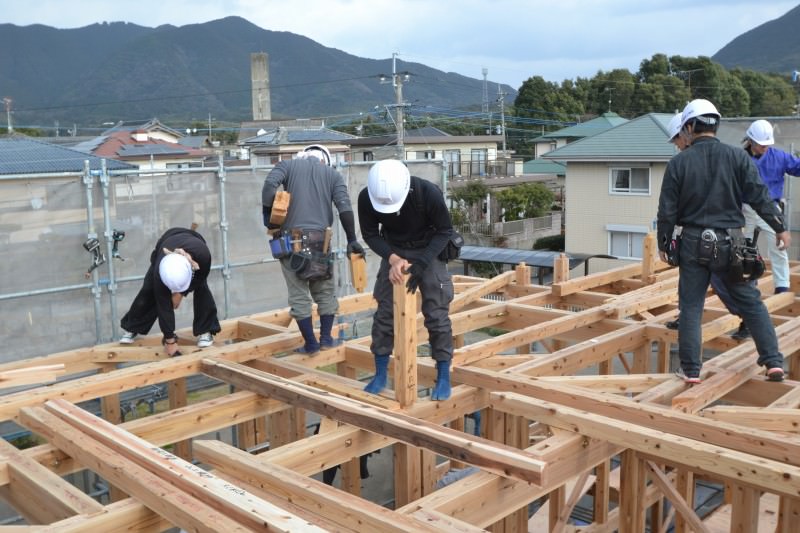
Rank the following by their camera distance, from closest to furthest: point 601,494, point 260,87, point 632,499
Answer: point 632,499
point 601,494
point 260,87

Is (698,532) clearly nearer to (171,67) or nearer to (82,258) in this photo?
(82,258)

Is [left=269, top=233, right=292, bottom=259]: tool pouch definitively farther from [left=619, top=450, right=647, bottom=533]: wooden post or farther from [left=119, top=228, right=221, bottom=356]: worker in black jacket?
[left=619, top=450, right=647, bottom=533]: wooden post

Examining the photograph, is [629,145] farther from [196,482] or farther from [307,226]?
[196,482]

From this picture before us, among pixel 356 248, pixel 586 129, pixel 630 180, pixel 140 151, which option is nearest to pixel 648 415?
pixel 356 248

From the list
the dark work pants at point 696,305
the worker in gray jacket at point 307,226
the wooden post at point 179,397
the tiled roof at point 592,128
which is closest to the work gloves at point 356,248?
the worker in gray jacket at point 307,226

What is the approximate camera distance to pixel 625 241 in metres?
26.2

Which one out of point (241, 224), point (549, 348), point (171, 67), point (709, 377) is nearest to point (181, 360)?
point (709, 377)

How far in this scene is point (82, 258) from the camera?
8.84 metres

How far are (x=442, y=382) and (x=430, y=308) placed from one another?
439 millimetres

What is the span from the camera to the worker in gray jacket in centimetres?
554

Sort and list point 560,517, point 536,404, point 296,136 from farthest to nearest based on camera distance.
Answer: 1. point 296,136
2. point 560,517
3. point 536,404

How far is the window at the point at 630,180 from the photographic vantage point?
2520cm

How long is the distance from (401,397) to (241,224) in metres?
6.43

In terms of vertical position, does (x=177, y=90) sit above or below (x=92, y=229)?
above
